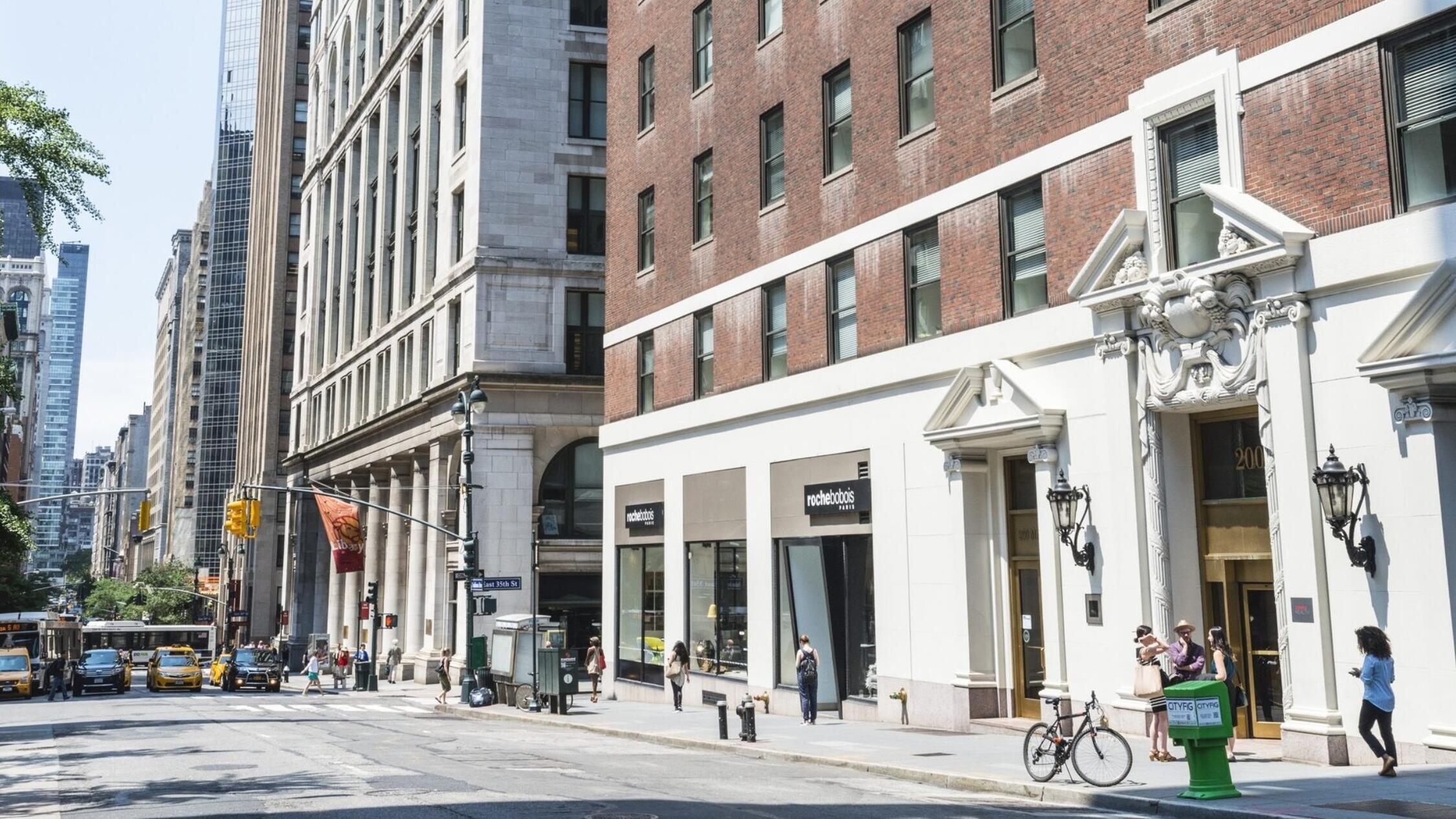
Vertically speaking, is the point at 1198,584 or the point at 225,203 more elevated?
the point at 225,203

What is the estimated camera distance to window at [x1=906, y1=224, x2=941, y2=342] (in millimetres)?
24344

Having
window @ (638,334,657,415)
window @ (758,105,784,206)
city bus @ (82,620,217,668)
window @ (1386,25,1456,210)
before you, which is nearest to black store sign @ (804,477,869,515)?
window @ (758,105,784,206)

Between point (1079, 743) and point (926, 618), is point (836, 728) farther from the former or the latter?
point (1079, 743)

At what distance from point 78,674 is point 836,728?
38.4 metres

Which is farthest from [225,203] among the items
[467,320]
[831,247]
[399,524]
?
[831,247]

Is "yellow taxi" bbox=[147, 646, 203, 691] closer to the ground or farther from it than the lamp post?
closer to the ground


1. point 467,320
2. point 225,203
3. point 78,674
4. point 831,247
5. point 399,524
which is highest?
point 225,203

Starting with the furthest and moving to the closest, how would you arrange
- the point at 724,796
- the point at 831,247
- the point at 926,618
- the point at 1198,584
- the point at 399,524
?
the point at 399,524 → the point at 831,247 → the point at 926,618 → the point at 1198,584 → the point at 724,796

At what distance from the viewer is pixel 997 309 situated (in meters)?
22.5

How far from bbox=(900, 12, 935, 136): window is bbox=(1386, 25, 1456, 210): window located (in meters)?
9.70

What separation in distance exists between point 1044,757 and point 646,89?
2565 cm

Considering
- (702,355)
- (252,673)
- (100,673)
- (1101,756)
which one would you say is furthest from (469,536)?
(1101,756)

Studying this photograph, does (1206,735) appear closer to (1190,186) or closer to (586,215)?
(1190,186)

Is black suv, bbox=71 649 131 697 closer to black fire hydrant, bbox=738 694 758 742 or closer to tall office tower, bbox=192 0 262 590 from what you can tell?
black fire hydrant, bbox=738 694 758 742
